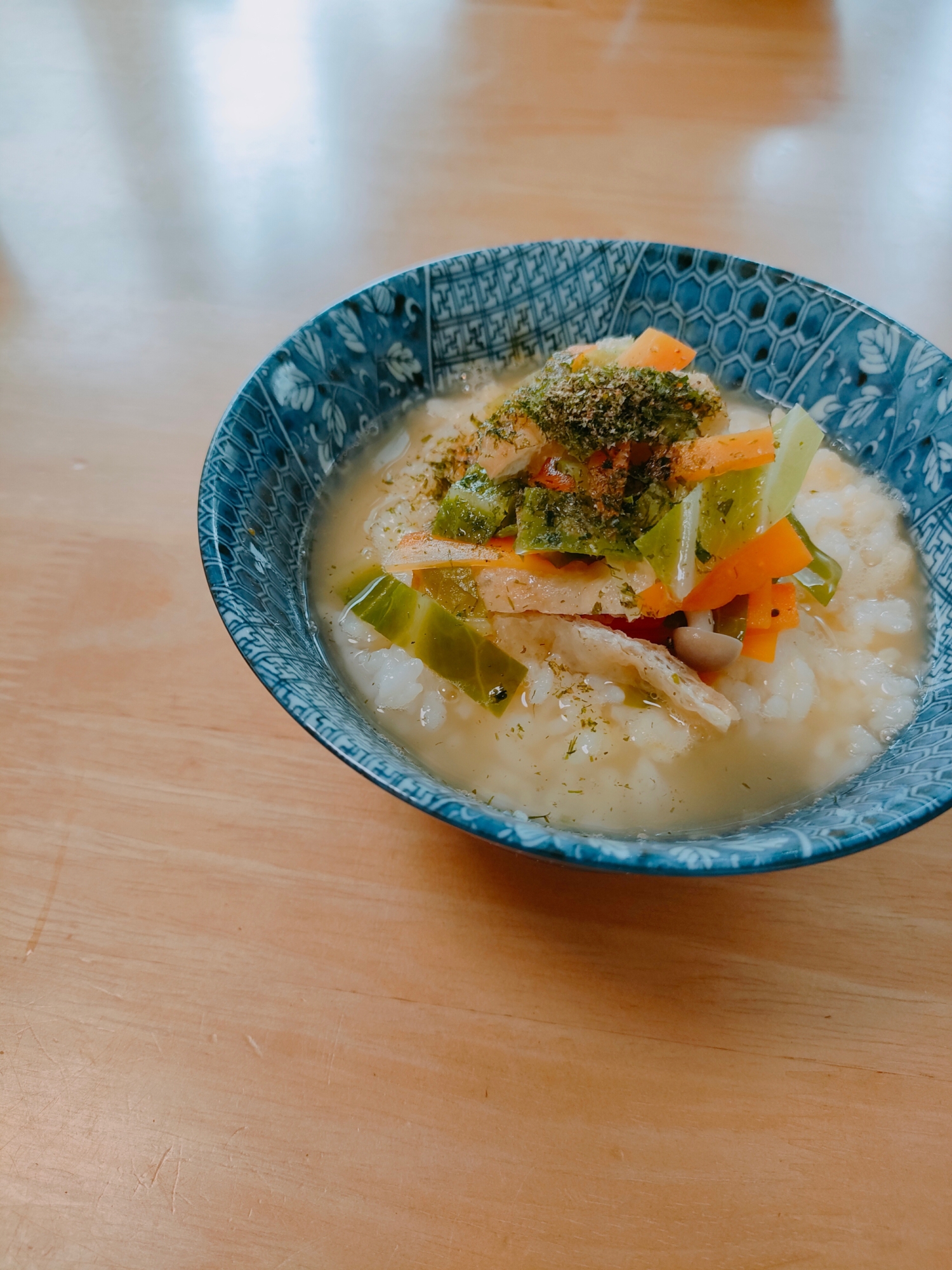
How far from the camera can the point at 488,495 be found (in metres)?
1.81

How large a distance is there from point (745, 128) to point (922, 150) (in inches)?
28.9

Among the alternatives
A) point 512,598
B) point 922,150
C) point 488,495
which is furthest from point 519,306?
point 922,150

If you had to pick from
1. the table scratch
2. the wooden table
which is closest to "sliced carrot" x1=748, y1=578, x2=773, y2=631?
the wooden table

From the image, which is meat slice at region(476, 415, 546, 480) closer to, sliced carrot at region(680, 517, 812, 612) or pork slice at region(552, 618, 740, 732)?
pork slice at region(552, 618, 740, 732)

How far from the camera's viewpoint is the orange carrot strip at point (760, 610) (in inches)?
68.6

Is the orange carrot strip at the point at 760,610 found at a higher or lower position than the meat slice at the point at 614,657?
higher

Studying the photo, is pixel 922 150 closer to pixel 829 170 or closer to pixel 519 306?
pixel 829 170

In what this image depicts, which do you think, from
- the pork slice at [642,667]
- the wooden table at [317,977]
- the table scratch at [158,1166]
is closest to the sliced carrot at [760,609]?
the pork slice at [642,667]

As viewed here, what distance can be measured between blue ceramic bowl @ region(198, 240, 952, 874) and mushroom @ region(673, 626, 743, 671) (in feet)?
1.06

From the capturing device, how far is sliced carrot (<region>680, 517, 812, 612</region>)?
1.67 meters

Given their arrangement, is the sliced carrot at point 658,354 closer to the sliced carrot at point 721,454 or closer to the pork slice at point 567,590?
the sliced carrot at point 721,454

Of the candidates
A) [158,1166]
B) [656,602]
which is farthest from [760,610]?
[158,1166]

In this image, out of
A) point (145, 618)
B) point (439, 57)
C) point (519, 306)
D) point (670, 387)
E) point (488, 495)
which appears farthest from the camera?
point (439, 57)

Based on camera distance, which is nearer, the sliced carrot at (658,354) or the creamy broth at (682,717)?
the creamy broth at (682,717)
